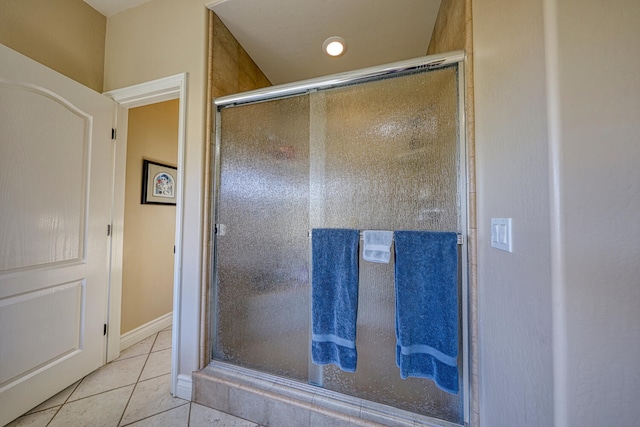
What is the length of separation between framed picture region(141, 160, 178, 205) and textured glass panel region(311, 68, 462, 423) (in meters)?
1.81

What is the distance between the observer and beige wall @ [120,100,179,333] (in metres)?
2.07

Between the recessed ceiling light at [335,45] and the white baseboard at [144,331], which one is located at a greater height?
the recessed ceiling light at [335,45]

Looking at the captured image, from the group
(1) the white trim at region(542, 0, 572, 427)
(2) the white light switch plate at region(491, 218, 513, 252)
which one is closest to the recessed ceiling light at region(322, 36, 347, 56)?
(1) the white trim at region(542, 0, 572, 427)

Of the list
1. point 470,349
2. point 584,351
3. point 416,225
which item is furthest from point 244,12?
point 470,349

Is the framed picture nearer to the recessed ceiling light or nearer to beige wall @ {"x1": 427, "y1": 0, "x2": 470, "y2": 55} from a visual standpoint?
the recessed ceiling light

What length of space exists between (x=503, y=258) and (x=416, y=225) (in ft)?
1.28

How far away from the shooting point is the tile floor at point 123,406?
1295 mm

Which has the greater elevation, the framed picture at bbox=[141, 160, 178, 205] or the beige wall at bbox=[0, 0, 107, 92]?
the beige wall at bbox=[0, 0, 107, 92]

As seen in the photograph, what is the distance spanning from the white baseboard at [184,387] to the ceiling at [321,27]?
7.86ft

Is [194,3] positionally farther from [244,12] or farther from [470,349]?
[470,349]

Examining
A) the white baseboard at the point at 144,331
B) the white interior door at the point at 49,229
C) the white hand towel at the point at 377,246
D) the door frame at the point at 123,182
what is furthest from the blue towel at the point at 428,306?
the white baseboard at the point at 144,331

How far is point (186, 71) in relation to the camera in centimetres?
157

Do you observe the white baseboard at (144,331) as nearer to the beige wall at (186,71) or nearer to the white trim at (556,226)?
the beige wall at (186,71)

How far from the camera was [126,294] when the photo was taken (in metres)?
2.05
